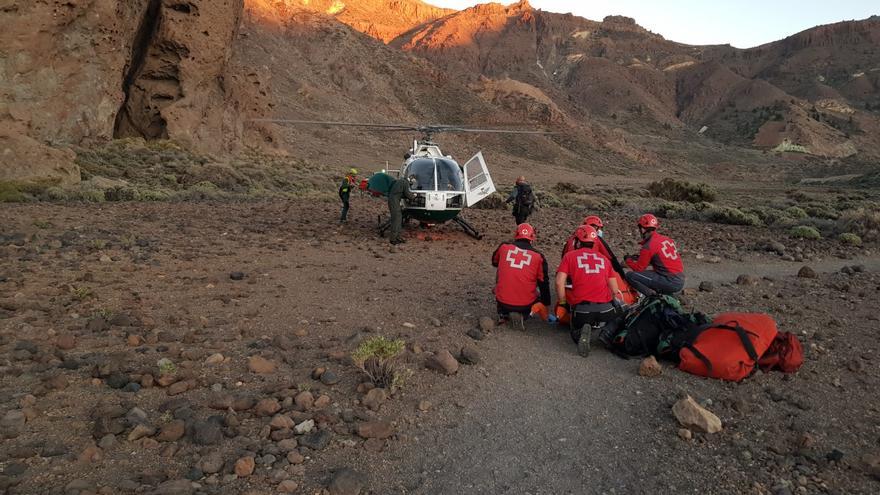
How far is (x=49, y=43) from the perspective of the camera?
20.4m

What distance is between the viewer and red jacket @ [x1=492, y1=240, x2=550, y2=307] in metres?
6.88

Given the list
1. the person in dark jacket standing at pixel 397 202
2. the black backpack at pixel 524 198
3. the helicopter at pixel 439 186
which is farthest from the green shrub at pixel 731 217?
the person in dark jacket standing at pixel 397 202

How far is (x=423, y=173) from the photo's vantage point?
12.9 metres

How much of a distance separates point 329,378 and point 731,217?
706 inches

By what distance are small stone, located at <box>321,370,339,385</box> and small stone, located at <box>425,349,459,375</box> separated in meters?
0.95

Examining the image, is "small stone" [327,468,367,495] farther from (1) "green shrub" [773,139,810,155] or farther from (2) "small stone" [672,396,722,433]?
(1) "green shrub" [773,139,810,155]

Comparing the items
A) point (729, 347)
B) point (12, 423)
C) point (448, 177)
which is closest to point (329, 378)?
point (12, 423)

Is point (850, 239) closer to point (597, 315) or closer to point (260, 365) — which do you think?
point (597, 315)

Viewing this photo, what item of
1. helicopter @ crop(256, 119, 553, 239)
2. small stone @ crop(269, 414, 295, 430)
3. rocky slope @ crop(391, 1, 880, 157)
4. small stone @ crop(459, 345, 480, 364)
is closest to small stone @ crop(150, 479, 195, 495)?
small stone @ crop(269, 414, 295, 430)

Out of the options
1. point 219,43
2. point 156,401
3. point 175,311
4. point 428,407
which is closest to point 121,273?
point 175,311

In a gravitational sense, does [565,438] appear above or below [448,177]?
below

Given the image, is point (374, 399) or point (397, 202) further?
point (397, 202)

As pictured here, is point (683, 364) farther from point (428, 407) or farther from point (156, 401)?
point (156, 401)

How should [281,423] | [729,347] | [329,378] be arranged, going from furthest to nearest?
[729,347] → [329,378] → [281,423]
